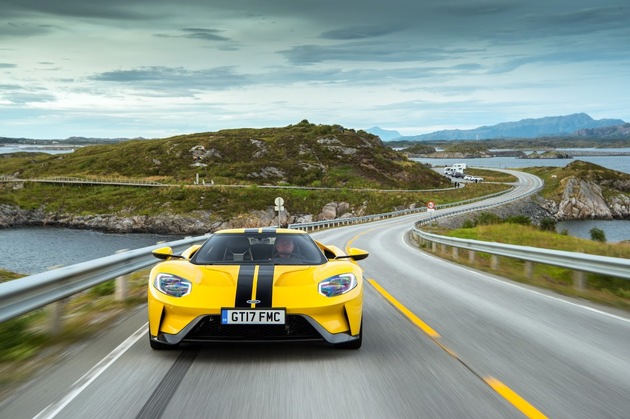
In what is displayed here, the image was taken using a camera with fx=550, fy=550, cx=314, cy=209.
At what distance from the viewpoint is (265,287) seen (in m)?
5.20

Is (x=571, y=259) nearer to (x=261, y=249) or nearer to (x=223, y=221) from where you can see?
(x=261, y=249)

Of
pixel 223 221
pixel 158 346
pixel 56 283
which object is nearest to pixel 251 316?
pixel 158 346

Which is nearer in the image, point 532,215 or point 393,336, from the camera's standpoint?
point 393,336

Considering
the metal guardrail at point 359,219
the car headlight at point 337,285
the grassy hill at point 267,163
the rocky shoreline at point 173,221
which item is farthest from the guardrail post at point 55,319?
the grassy hill at point 267,163

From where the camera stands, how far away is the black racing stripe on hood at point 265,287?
5.05m

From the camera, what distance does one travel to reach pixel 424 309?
27.4 feet

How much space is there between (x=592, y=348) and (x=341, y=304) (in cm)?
290

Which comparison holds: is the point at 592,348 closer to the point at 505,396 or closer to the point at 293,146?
the point at 505,396

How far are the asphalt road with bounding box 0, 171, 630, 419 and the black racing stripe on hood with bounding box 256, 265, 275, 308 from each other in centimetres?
57

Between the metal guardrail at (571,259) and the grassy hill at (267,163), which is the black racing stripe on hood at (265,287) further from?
the grassy hill at (267,163)

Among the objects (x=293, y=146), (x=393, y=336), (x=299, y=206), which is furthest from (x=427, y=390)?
(x=293, y=146)

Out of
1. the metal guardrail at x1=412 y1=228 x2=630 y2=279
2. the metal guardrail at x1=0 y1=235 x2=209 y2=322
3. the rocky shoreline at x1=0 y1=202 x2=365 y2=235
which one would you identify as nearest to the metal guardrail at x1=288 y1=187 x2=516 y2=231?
the rocky shoreline at x1=0 y1=202 x2=365 y2=235

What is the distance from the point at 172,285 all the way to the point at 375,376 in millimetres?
2129

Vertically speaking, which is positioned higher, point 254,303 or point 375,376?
point 254,303
